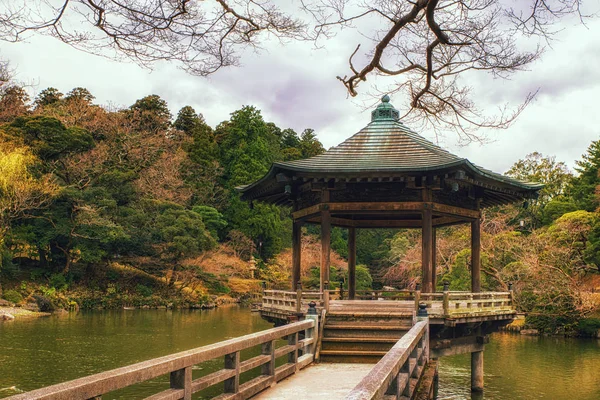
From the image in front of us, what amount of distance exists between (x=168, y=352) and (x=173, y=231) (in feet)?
54.8

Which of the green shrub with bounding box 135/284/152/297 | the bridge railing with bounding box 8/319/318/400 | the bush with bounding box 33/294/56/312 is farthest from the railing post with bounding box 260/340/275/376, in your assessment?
the green shrub with bounding box 135/284/152/297

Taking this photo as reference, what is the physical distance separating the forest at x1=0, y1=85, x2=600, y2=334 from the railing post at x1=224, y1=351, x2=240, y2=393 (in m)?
20.7

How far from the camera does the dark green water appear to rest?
1441 cm

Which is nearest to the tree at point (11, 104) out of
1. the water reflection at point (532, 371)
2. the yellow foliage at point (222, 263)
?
the yellow foliage at point (222, 263)

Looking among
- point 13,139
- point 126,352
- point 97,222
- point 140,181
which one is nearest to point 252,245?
point 140,181

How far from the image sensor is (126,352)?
18.5 meters

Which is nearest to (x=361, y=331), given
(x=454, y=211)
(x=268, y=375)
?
(x=268, y=375)

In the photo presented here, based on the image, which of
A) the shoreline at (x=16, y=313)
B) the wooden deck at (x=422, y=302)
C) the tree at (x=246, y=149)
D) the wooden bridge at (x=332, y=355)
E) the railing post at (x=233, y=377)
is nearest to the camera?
the wooden bridge at (x=332, y=355)

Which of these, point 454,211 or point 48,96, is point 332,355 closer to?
point 454,211

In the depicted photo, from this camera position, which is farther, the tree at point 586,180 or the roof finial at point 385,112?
the tree at point 586,180

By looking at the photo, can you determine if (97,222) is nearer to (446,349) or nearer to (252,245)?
(252,245)

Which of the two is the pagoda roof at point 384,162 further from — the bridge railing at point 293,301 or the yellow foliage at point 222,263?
the yellow foliage at point 222,263

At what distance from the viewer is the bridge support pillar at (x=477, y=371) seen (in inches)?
563

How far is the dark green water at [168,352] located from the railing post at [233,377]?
7.45 meters
